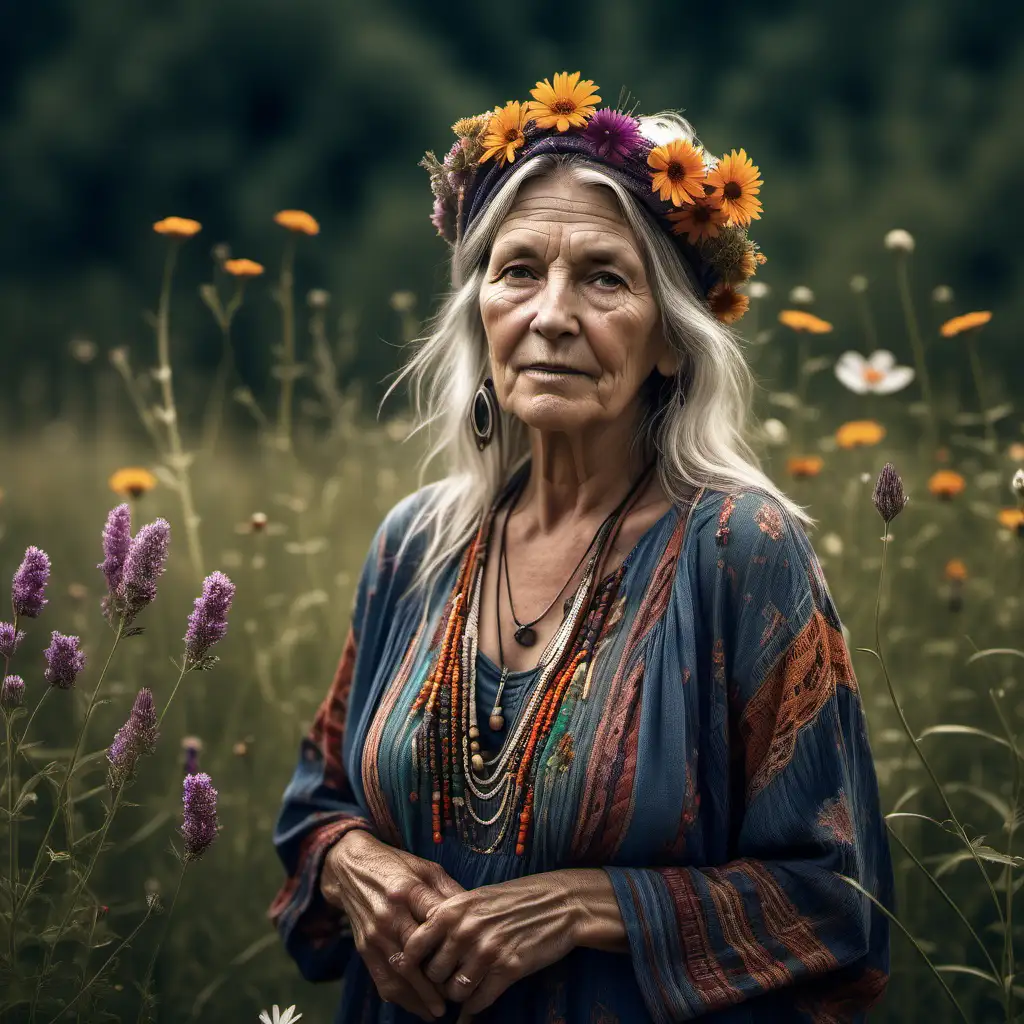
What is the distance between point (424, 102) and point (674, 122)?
9475 mm

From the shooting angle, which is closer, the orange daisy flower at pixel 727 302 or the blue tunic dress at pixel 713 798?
the blue tunic dress at pixel 713 798

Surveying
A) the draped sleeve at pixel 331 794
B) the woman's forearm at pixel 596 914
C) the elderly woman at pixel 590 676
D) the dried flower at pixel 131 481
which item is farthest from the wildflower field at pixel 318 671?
the woman's forearm at pixel 596 914

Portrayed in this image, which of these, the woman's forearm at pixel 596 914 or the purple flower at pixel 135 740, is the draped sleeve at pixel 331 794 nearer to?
the woman's forearm at pixel 596 914

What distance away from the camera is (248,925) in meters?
2.81

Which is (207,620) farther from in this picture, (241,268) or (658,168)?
(241,268)

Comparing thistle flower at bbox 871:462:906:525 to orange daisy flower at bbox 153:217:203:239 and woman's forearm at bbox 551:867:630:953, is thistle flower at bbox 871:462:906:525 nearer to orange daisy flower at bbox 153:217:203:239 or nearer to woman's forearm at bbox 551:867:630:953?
woman's forearm at bbox 551:867:630:953

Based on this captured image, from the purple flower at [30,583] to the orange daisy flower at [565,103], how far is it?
1.02 metres

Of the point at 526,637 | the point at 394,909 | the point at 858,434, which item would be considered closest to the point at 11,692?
the point at 394,909

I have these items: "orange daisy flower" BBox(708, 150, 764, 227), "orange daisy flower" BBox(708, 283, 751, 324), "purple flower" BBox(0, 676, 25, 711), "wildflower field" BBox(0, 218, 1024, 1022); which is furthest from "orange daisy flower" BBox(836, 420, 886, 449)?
"purple flower" BBox(0, 676, 25, 711)

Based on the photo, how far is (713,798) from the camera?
178cm

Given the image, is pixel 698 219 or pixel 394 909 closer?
pixel 394 909

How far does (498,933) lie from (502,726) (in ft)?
1.04

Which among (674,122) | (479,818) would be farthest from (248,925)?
(674,122)

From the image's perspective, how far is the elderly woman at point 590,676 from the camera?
171 centimetres
